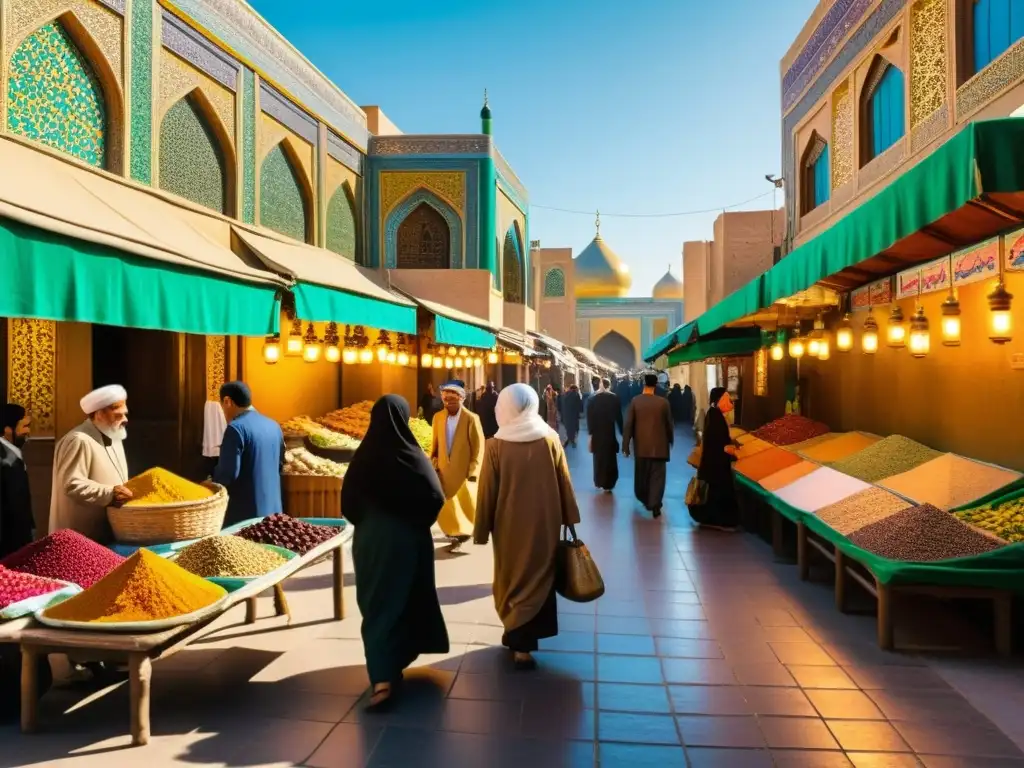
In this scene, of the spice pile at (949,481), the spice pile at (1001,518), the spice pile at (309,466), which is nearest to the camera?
the spice pile at (1001,518)

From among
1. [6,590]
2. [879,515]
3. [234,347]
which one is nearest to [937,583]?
[879,515]

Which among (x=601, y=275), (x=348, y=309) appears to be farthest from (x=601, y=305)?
(x=348, y=309)

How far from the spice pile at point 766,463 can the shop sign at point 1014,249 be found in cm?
309

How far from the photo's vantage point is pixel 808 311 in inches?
306

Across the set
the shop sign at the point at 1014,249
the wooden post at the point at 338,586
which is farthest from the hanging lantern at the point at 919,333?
the wooden post at the point at 338,586

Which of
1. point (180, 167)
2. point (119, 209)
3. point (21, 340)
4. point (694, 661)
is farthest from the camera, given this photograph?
point (180, 167)

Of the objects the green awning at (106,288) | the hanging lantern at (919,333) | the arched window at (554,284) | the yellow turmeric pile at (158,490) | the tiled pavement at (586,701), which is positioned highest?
the arched window at (554,284)

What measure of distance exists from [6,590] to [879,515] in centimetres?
424

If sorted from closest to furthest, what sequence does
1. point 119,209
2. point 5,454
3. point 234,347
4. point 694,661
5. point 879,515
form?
1. point 5,454
2. point 694,661
3. point 879,515
4. point 119,209
5. point 234,347

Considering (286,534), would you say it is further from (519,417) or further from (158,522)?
(519,417)

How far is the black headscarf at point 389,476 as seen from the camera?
318cm

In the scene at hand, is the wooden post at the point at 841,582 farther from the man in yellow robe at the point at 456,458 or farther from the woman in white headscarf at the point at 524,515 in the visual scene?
the man in yellow robe at the point at 456,458

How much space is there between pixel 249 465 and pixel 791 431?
556 centimetres

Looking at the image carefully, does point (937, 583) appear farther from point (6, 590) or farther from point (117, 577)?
point (6, 590)
